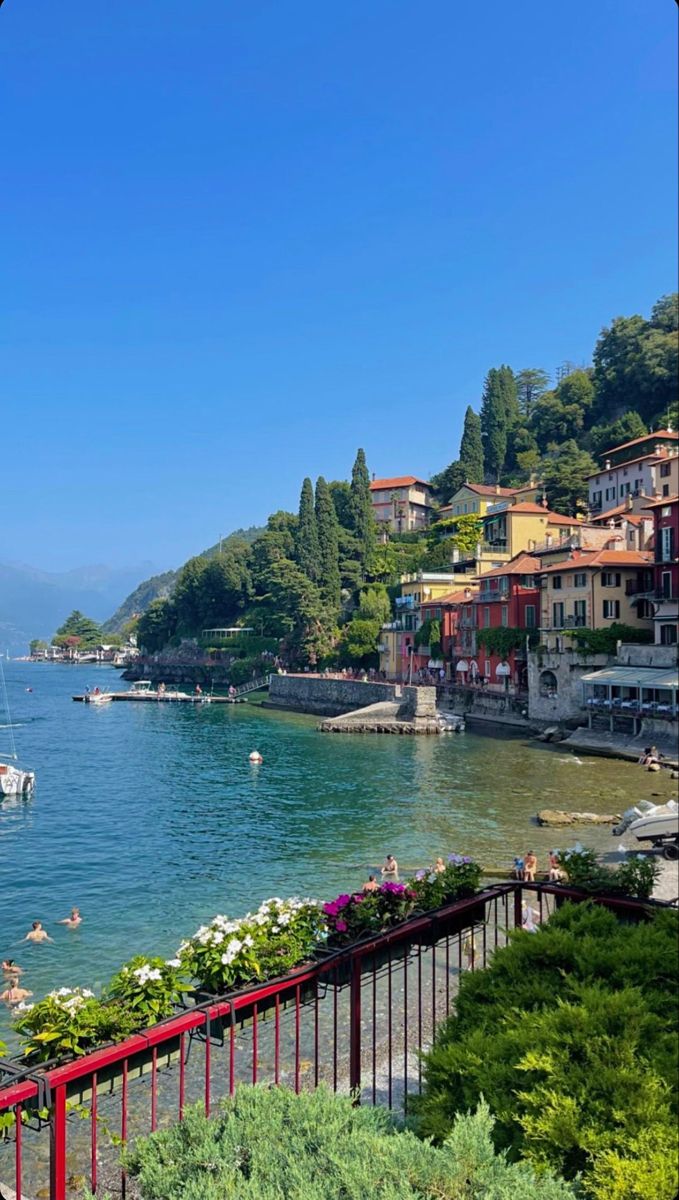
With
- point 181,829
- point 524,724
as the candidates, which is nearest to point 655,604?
point 181,829

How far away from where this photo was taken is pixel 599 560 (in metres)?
28.5

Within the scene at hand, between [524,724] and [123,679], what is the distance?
72.8 metres

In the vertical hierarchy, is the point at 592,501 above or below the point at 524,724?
above

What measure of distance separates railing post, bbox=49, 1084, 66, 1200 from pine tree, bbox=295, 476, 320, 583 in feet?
210

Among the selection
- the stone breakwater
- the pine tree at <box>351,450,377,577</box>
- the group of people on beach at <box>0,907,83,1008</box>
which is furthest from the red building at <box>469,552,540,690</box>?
the group of people on beach at <box>0,907,83,1008</box>

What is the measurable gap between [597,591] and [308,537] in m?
39.1

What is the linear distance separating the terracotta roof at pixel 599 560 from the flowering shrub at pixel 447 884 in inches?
Answer: 506

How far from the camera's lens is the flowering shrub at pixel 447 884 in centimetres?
566

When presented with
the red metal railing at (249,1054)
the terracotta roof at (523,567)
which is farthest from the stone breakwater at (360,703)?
the red metal railing at (249,1054)

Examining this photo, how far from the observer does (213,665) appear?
83000mm

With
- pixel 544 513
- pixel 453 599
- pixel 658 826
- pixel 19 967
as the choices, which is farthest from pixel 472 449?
pixel 19 967

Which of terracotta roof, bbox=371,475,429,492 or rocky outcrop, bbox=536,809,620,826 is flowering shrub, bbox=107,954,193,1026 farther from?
terracotta roof, bbox=371,475,429,492

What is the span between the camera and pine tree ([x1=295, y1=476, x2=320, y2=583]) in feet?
221

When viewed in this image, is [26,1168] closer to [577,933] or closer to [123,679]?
[577,933]
